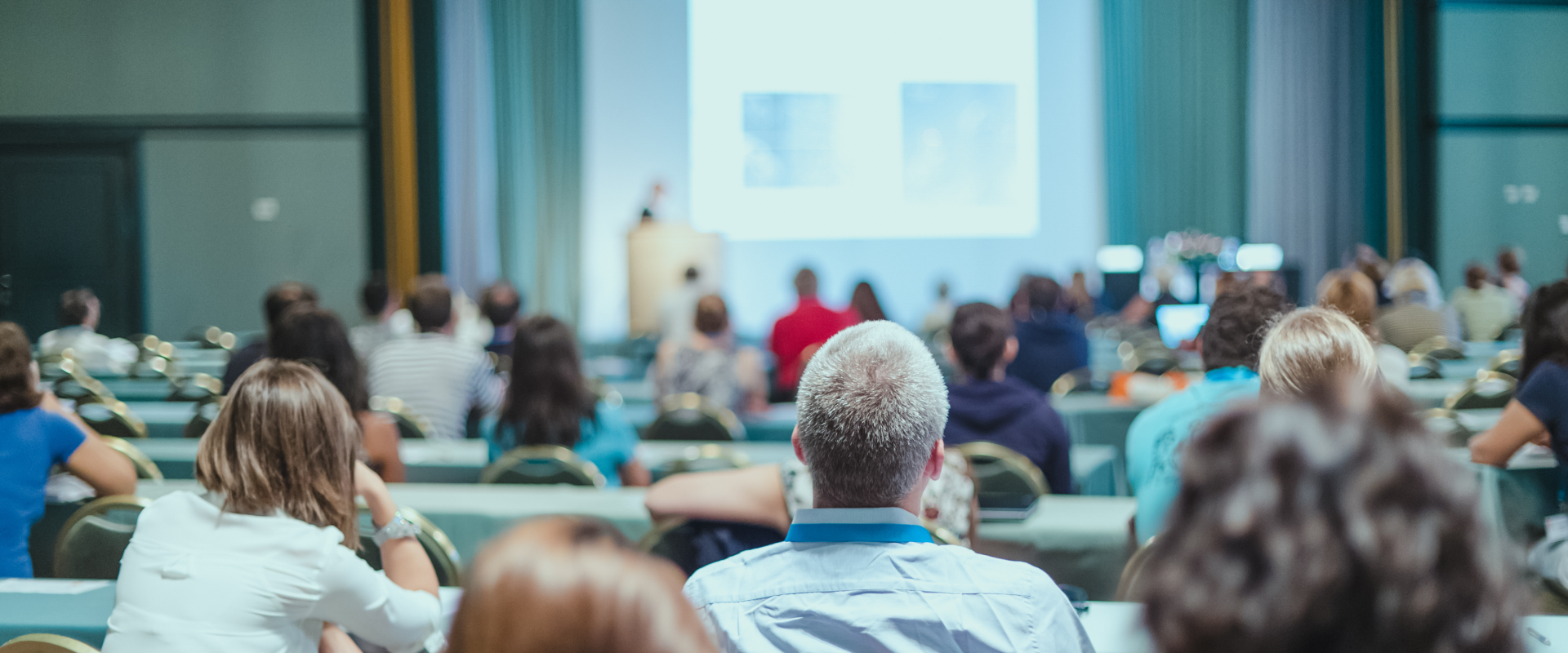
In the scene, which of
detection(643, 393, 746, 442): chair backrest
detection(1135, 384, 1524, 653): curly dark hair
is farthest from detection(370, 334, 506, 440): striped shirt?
detection(1135, 384, 1524, 653): curly dark hair

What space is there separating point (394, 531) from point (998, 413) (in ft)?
6.29

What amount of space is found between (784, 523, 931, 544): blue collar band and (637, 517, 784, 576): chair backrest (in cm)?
73

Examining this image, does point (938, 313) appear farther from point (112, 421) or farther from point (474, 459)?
point (112, 421)

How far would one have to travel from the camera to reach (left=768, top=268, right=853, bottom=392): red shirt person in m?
6.52

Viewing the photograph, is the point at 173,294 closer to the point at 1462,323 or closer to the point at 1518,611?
the point at 1462,323

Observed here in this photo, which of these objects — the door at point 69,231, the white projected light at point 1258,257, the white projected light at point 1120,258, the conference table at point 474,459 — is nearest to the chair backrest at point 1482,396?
the conference table at point 474,459

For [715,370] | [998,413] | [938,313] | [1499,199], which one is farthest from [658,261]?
[1499,199]

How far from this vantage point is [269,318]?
4.83 m

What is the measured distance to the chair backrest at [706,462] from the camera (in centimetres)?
343

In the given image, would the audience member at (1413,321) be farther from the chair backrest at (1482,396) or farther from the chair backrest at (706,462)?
the chair backrest at (706,462)

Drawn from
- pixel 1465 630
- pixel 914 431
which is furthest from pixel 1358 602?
pixel 914 431

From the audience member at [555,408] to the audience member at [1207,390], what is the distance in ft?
5.38

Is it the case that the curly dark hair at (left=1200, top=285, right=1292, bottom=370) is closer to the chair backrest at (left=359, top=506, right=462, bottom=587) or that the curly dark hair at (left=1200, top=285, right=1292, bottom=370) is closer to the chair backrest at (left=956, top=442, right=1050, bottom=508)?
the chair backrest at (left=956, top=442, right=1050, bottom=508)

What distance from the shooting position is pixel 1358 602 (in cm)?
53
